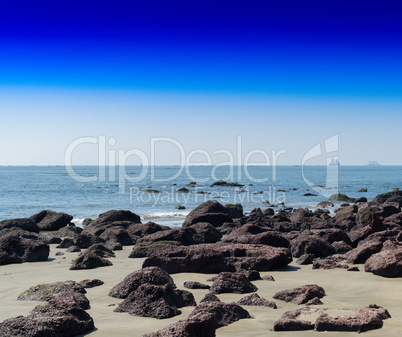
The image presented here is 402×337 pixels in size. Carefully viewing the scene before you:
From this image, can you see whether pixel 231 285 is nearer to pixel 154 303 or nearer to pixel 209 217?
pixel 154 303

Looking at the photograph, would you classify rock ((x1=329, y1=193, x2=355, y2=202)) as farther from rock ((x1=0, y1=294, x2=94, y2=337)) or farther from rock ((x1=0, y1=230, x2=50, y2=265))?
rock ((x1=0, y1=294, x2=94, y2=337))

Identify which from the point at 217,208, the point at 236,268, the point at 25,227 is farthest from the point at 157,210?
the point at 236,268

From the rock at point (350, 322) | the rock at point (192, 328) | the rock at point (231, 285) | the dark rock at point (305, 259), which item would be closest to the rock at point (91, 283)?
the rock at point (231, 285)

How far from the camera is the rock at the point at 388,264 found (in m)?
9.52

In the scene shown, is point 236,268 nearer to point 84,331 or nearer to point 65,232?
point 84,331

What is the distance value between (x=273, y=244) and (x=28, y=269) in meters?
6.74

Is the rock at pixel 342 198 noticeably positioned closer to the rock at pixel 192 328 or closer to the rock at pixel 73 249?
the rock at pixel 73 249

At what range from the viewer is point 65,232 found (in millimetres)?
21344

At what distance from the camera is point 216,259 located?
35.1 feet

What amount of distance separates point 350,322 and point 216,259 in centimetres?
523

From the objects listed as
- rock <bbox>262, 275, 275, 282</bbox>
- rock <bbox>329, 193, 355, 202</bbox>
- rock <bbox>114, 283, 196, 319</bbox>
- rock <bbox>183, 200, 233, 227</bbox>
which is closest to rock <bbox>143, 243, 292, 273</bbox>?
rock <bbox>262, 275, 275, 282</bbox>

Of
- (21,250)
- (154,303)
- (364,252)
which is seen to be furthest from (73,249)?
(154,303)

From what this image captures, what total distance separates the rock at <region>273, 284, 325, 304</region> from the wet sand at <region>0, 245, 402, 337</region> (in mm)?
157

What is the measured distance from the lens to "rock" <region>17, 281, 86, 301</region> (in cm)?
813
